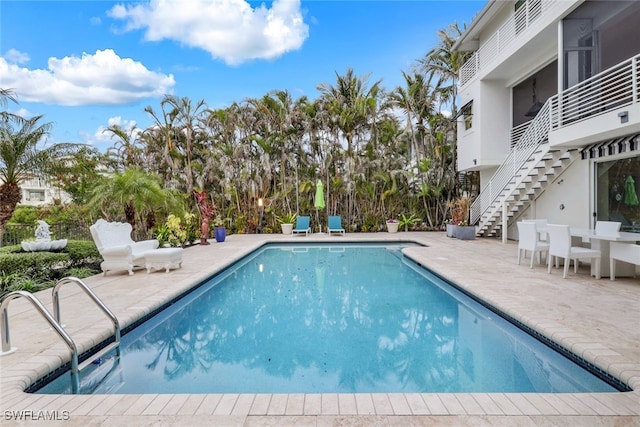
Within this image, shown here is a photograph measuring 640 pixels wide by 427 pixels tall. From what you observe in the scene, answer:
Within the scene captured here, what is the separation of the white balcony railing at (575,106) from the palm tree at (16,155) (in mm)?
13209

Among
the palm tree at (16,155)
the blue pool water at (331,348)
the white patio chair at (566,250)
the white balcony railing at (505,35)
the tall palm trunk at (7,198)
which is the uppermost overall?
the white balcony railing at (505,35)

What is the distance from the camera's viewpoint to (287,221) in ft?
54.2

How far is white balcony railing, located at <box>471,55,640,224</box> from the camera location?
289 inches

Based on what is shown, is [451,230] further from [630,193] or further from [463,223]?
[630,193]

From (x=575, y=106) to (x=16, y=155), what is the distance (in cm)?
1381

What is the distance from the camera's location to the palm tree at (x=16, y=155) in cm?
886

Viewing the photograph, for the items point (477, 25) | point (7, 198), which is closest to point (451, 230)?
point (477, 25)

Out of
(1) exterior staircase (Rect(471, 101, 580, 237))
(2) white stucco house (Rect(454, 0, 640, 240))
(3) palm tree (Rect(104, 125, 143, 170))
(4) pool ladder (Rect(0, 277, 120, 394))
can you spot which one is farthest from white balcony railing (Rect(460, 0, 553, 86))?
(3) palm tree (Rect(104, 125, 143, 170))

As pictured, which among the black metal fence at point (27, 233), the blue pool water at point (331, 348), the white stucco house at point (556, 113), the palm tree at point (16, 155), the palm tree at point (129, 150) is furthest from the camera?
the palm tree at point (129, 150)

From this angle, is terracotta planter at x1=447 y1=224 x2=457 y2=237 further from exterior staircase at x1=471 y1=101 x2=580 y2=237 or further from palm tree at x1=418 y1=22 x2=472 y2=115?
palm tree at x1=418 y1=22 x2=472 y2=115

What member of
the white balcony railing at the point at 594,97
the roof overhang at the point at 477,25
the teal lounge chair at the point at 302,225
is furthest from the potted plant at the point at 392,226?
the roof overhang at the point at 477,25

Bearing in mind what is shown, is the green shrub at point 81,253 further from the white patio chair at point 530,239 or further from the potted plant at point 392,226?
the potted plant at point 392,226

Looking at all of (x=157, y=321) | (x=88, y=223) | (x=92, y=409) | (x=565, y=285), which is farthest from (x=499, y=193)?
(x=88, y=223)

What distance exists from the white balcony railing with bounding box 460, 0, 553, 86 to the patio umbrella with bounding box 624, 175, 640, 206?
4.91 meters
